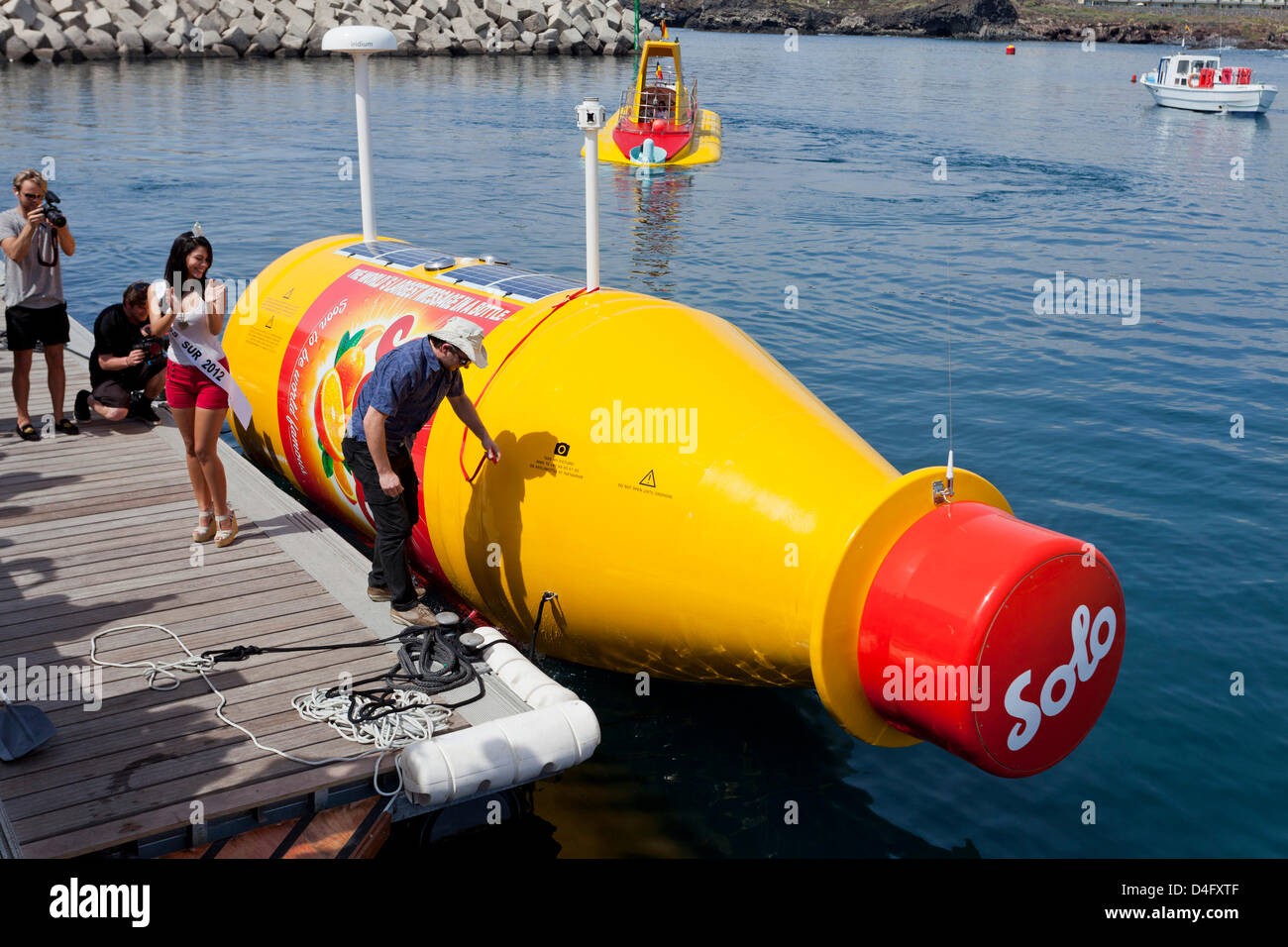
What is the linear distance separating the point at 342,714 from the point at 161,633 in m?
1.49

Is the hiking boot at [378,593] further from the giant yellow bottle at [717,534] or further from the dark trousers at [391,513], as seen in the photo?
the giant yellow bottle at [717,534]

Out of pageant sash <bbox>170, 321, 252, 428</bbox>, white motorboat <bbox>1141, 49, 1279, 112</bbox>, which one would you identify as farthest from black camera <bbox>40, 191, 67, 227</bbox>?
white motorboat <bbox>1141, 49, 1279, 112</bbox>

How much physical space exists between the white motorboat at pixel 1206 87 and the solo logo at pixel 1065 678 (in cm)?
4836

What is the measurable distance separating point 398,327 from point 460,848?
3.47 metres

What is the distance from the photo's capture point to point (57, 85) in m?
43.2

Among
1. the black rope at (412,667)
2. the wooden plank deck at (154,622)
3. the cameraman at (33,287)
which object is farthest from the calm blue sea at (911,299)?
the cameraman at (33,287)

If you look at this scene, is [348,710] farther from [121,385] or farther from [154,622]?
[121,385]

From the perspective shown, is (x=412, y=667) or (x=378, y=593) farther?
(x=378, y=593)

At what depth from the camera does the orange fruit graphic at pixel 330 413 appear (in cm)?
800

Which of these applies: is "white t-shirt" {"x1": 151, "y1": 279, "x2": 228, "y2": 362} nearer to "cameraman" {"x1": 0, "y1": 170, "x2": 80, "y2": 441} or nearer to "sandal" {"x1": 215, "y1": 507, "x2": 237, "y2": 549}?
"sandal" {"x1": 215, "y1": 507, "x2": 237, "y2": 549}

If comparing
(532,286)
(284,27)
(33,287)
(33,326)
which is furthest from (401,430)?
(284,27)

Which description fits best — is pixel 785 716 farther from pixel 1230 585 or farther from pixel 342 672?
pixel 1230 585

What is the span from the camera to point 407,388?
6.53 m

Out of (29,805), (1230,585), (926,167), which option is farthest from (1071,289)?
(29,805)
